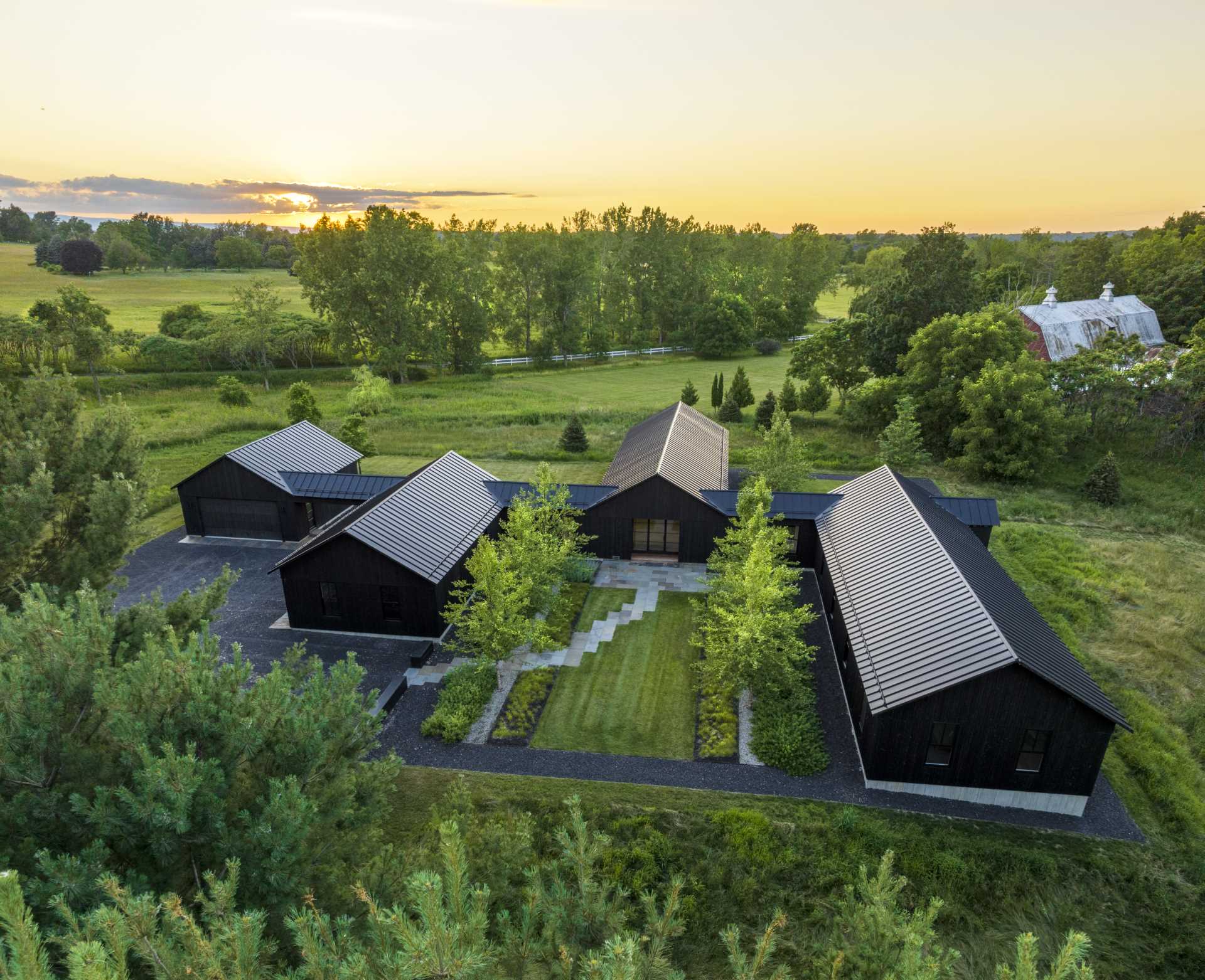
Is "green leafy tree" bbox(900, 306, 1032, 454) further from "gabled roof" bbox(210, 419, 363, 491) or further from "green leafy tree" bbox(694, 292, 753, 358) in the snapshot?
"green leafy tree" bbox(694, 292, 753, 358)

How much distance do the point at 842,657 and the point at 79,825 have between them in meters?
18.5

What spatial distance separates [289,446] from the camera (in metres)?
31.1

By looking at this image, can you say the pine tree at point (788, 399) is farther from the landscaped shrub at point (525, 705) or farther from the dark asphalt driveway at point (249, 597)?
the dark asphalt driveway at point (249, 597)

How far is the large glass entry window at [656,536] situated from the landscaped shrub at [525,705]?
27.1ft

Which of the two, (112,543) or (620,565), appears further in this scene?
(620,565)

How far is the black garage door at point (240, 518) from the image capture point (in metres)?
28.7

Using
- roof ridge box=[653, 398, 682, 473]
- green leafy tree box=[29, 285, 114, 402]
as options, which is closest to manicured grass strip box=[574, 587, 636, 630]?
roof ridge box=[653, 398, 682, 473]

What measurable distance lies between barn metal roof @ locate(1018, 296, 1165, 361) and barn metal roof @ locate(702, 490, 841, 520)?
117ft

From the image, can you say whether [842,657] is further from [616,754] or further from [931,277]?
[931,277]

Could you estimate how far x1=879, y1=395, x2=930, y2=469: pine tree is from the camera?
1462 inches

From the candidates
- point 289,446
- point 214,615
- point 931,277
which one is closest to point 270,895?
point 214,615

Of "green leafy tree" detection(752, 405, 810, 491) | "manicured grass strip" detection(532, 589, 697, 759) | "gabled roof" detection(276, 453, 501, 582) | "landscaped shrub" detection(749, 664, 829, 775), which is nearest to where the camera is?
"landscaped shrub" detection(749, 664, 829, 775)

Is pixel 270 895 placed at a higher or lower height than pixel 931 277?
lower

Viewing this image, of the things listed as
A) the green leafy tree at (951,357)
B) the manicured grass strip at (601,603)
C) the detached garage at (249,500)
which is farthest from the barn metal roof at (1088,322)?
the detached garage at (249,500)
